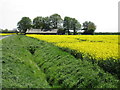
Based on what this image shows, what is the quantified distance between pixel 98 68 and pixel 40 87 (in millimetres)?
3219

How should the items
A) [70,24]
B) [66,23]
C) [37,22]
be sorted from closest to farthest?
[70,24] < [66,23] < [37,22]

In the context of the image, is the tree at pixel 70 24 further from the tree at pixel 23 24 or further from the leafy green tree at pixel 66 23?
the tree at pixel 23 24

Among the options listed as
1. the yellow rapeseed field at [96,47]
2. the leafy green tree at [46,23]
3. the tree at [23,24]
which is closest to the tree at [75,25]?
the leafy green tree at [46,23]

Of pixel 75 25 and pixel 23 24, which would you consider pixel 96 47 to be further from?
pixel 23 24

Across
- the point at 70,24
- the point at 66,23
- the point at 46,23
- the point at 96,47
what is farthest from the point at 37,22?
the point at 96,47

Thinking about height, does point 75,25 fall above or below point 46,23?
below

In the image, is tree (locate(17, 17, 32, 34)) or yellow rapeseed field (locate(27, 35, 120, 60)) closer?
yellow rapeseed field (locate(27, 35, 120, 60))

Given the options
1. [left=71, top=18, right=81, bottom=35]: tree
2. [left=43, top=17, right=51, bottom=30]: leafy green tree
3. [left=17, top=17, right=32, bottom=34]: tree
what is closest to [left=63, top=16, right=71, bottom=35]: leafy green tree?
[left=71, top=18, right=81, bottom=35]: tree

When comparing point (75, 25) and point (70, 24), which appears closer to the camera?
point (70, 24)

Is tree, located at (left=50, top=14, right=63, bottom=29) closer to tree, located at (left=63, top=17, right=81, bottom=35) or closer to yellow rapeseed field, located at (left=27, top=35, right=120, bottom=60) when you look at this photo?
tree, located at (left=63, top=17, right=81, bottom=35)

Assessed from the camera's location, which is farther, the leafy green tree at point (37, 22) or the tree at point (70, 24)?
the leafy green tree at point (37, 22)

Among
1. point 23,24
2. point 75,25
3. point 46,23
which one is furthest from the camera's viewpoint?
point 23,24

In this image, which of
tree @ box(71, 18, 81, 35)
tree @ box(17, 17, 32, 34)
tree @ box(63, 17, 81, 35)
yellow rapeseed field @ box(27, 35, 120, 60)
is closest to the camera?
yellow rapeseed field @ box(27, 35, 120, 60)

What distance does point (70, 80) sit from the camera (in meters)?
8.95
